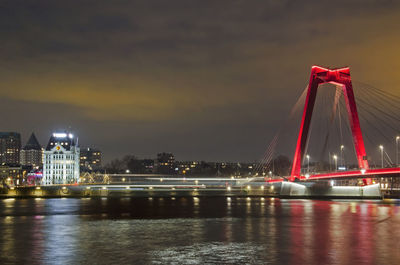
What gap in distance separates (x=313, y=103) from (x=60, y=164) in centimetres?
13480

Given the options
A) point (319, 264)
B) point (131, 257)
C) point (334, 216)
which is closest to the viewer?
point (319, 264)

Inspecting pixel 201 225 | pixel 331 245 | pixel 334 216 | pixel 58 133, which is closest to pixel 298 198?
pixel 334 216

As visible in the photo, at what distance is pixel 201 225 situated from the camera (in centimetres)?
3194

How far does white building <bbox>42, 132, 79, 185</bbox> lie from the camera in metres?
186

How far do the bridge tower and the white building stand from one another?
5009 inches

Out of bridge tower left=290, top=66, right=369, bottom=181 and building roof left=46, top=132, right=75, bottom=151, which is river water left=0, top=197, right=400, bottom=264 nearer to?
bridge tower left=290, top=66, right=369, bottom=181

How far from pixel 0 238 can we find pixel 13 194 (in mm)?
51274

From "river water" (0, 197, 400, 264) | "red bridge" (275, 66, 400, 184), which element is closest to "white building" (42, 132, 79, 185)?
"red bridge" (275, 66, 400, 184)

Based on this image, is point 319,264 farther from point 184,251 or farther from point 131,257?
point 131,257

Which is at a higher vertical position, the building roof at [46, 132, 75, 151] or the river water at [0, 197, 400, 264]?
the building roof at [46, 132, 75, 151]

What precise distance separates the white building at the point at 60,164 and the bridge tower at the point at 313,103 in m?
127

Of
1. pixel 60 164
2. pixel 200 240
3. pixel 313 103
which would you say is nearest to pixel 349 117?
pixel 313 103

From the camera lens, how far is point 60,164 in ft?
615

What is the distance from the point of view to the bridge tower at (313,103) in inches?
2756
